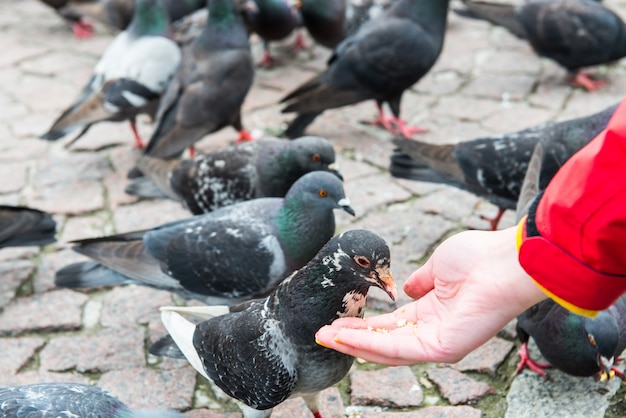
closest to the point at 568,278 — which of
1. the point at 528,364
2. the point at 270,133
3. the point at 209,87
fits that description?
the point at 528,364

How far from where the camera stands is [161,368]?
13.3 feet

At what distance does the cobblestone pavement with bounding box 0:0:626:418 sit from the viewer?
3.80m

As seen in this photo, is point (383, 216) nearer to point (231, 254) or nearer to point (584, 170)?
point (231, 254)

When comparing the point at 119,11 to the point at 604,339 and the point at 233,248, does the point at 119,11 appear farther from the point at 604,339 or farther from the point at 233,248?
the point at 604,339

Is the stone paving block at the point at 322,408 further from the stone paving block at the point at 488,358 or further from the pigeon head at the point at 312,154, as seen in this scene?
the pigeon head at the point at 312,154

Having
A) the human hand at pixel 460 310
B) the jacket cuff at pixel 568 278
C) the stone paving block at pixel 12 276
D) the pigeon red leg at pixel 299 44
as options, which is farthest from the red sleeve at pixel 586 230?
the pigeon red leg at pixel 299 44

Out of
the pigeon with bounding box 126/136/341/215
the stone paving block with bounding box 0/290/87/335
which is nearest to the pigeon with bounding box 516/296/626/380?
the pigeon with bounding box 126/136/341/215

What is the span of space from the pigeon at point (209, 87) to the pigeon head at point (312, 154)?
1.37m

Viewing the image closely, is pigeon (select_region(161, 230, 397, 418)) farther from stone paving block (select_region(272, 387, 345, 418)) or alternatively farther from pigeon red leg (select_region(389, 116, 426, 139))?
pigeon red leg (select_region(389, 116, 426, 139))

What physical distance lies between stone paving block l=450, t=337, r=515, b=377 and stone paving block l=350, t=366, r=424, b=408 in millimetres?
261

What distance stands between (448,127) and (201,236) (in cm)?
304

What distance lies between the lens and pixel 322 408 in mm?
3762

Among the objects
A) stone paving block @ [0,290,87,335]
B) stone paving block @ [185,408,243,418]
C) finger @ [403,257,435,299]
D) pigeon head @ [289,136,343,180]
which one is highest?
finger @ [403,257,435,299]

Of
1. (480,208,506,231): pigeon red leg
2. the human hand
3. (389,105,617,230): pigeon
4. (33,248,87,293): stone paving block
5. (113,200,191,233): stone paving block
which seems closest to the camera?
the human hand
